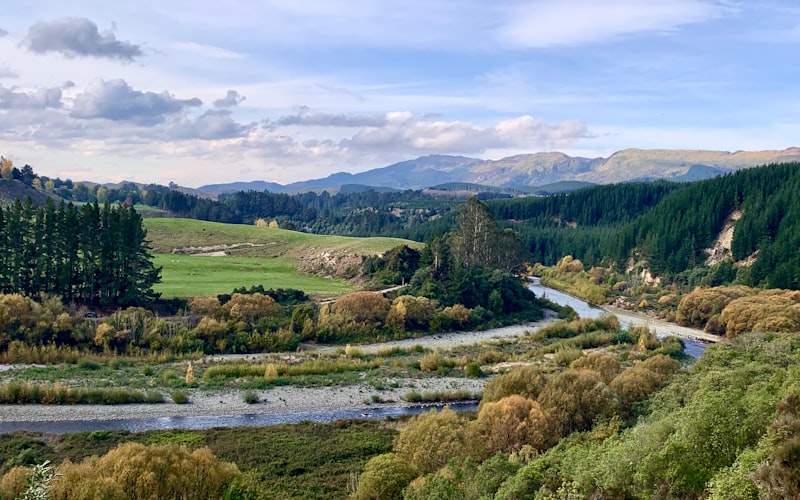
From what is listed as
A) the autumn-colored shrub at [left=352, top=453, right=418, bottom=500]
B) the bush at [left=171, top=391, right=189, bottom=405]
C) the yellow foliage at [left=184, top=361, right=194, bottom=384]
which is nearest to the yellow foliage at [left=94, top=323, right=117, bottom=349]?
the yellow foliage at [left=184, top=361, right=194, bottom=384]

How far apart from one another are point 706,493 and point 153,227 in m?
112

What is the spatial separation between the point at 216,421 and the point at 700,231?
92956 mm

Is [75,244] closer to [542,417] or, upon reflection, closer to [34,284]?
[34,284]

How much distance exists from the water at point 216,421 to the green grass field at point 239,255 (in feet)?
98.5

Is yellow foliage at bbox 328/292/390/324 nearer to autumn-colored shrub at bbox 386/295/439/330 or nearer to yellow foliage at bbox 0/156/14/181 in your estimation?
autumn-colored shrub at bbox 386/295/439/330

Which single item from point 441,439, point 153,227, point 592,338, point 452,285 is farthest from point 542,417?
point 153,227

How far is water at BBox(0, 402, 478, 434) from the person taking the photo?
33.7m

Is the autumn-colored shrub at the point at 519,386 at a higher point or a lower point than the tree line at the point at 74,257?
lower

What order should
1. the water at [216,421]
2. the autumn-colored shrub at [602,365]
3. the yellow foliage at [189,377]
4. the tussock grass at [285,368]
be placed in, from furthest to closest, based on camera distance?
the tussock grass at [285,368], the yellow foliage at [189,377], the autumn-colored shrub at [602,365], the water at [216,421]

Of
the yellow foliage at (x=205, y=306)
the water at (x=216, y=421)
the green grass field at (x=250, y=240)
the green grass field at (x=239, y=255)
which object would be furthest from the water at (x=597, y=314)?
the yellow foliage at (x=205, y=306)

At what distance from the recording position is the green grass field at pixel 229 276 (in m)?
69.2

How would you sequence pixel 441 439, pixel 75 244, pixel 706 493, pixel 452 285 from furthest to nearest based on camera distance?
pixel 452 285
pixel 75 244
pixel 441 439
pixel 706 493

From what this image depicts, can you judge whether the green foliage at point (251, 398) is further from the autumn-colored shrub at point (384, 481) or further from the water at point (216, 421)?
the autumn-colored shrub at point (384, 481)

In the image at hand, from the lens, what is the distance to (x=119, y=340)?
166ft
